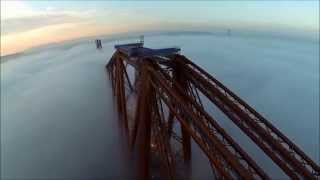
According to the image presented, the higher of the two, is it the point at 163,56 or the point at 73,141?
the point at 163,56

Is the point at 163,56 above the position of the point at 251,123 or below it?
above

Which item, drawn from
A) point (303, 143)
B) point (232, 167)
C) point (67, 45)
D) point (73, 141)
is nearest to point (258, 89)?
point (303, 143)

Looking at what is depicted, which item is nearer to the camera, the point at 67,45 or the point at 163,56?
the point at 163,56

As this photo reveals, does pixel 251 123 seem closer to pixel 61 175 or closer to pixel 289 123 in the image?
pixel 61 175

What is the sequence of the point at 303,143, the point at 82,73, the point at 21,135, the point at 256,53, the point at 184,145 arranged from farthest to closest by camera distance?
the point at 256,53 < the point at 82,73 < the point at 21,135 < the point at 303,143 < the point at 184,145

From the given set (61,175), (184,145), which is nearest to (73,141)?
(61,175)

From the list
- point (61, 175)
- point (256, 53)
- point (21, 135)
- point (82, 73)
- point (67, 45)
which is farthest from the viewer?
point (67, 45)

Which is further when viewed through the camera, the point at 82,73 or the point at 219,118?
the point at 82,73

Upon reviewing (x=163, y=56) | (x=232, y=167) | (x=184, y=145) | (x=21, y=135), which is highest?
(x=163, y=56)

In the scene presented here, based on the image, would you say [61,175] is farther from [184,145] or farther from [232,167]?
[232,167]
